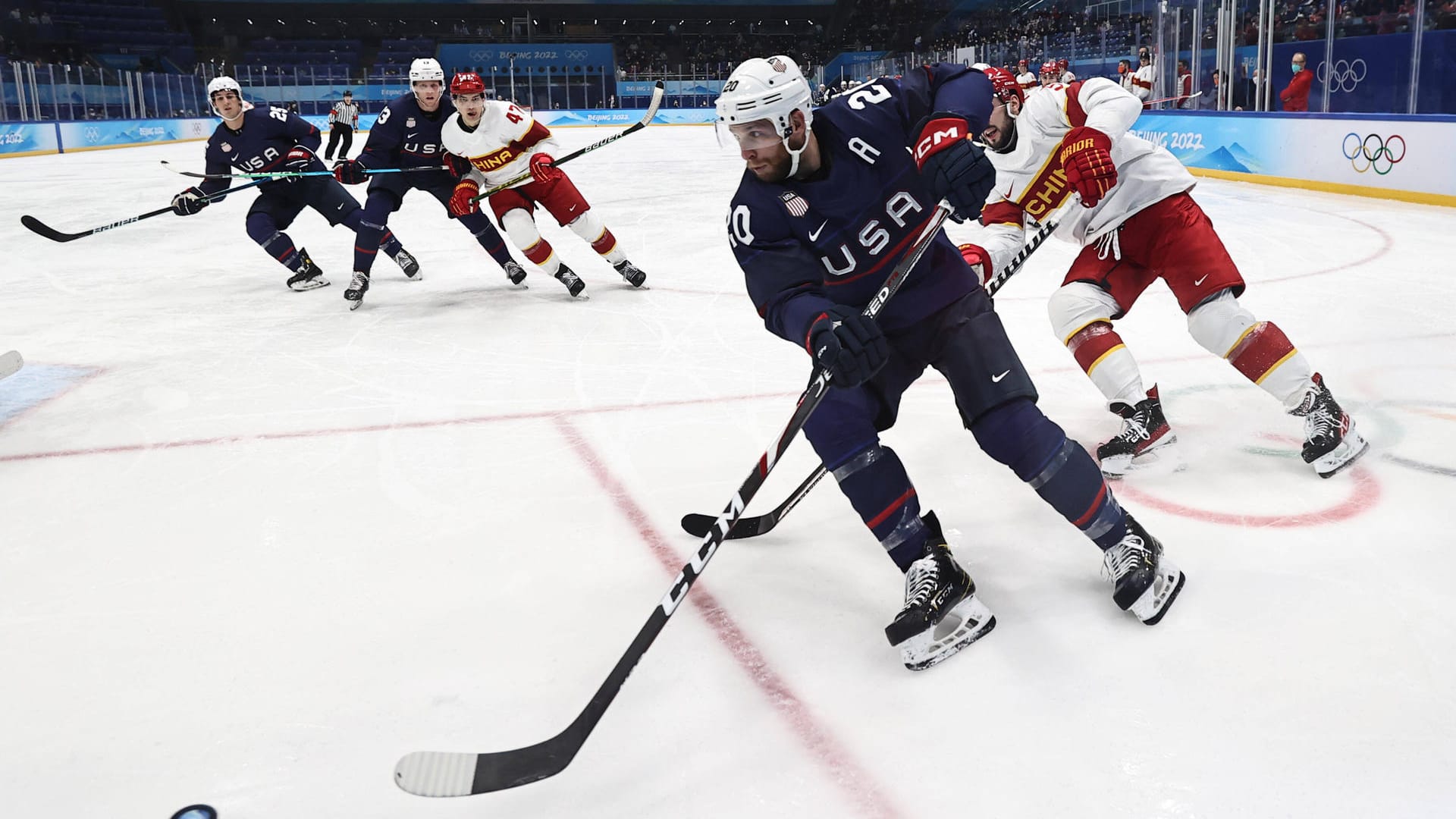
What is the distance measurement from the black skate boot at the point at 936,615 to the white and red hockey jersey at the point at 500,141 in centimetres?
360

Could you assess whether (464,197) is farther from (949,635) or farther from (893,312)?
(949,635)

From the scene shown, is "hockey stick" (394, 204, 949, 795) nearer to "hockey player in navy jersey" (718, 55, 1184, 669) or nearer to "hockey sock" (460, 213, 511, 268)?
"hockey player in navy jersey" (718, 55, 1184, 669)

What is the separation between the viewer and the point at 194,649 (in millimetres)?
1862

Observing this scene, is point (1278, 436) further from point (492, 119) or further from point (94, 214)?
point (94, 214)

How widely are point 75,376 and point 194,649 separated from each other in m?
2.37

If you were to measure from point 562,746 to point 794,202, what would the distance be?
0.95 meters

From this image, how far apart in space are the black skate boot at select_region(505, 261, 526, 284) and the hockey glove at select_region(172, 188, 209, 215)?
1508 mm

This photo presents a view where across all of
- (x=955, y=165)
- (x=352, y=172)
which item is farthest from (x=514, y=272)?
(x=955, y=165)

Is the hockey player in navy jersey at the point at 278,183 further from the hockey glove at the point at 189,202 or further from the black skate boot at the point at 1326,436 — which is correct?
the black skate boot at the point at 1326,436

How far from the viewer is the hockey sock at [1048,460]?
1.77 metres

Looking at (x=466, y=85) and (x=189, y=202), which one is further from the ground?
(x=466, y=85)

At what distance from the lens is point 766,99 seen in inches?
67.7

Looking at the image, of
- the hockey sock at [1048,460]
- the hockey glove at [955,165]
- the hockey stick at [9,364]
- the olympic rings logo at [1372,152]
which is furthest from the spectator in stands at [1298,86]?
the hockey stick at [9,364]

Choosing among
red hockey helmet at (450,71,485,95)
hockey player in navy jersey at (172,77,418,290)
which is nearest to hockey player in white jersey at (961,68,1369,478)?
red hockey helmet at (450,71,485,95)
